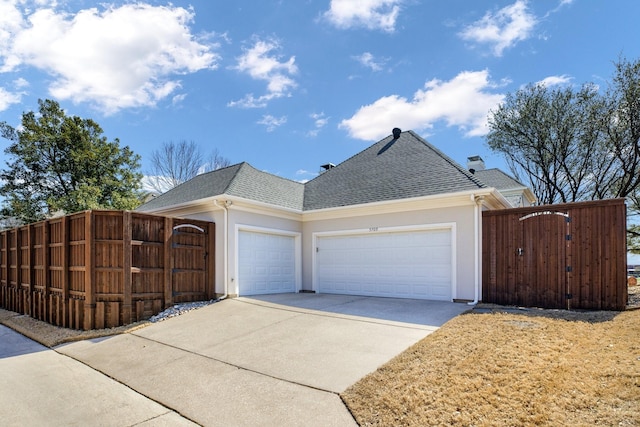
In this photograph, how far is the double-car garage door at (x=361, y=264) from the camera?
384 inches

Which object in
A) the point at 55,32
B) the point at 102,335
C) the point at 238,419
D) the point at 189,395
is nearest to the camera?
the point at 238,419

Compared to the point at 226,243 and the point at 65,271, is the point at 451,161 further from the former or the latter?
the point at 65,271

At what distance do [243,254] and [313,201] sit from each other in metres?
3.53

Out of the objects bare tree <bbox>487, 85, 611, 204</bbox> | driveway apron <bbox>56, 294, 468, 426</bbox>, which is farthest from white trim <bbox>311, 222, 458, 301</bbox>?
bare tree <bbox>487, 85, 611, 204</bbox>

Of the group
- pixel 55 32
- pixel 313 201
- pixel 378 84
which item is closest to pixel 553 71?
pixel 378 84

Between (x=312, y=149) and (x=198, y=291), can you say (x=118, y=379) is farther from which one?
(x=312, y=149)

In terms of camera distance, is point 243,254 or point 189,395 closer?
point 189,395

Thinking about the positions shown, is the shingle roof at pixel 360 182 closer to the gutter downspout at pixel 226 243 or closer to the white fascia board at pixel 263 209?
the white fascia board at pixel 263 209

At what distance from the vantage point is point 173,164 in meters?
27.0

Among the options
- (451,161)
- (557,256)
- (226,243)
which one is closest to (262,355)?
(226,243)

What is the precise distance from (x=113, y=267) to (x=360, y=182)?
25.8ft

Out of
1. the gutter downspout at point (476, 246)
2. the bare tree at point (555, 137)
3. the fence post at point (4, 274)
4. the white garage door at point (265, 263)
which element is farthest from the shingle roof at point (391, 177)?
the fence post at point (4, 274)

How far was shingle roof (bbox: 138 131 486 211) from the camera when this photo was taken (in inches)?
408

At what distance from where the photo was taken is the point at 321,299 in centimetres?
1009
